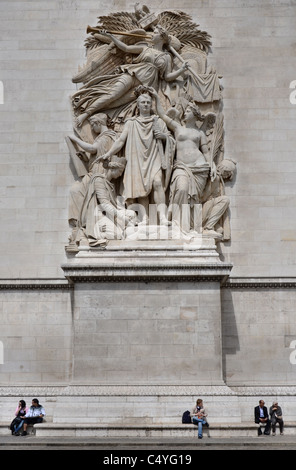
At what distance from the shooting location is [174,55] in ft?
63.8

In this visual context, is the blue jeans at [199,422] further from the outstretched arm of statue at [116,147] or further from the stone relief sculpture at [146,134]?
the outstretched arm of statue at [116,147]

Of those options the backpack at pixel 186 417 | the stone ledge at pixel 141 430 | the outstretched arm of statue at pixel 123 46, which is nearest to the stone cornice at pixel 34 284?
the stone ledge at pixel 141 430

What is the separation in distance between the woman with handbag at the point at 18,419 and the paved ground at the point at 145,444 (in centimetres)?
169

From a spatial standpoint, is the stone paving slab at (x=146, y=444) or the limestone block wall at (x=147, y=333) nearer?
the stone paving slab at (x=146, y=444)

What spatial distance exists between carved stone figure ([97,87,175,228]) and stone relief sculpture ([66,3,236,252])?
0.09 feet

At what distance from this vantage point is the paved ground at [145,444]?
13484 millimetres

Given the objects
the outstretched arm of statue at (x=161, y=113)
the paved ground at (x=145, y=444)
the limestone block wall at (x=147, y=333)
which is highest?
the outstretched arm of statue at (x=161, y=113)

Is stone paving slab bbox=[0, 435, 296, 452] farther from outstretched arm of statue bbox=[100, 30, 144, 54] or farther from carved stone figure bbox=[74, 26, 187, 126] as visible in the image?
outstretched arm of statue bbox=[100, 30, 144, 54]

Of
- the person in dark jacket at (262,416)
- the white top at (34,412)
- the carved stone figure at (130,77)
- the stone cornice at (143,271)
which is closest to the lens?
the person in dark jacket at (262,416)

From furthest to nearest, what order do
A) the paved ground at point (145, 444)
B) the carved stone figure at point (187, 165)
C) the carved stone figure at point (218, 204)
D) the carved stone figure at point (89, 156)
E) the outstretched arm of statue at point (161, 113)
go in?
1. the outstretched arm of statue at point (161, 113)
2. the carved stone figure at point (89, 156)
3. the carved stone figure at point (218, 204)
4. the carved stone figure at point (187, 165)
5. the paved ground at point (145, 444)

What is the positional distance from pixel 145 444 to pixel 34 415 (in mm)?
3759

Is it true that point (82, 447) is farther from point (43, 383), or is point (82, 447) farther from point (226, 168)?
point (226, 168)

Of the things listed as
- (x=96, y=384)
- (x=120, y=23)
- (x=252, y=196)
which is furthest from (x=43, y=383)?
(x=120, y=23)

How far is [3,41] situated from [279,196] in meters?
9.49
